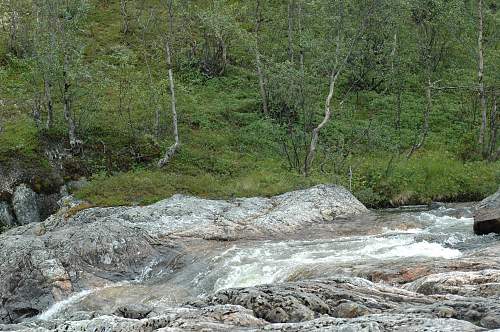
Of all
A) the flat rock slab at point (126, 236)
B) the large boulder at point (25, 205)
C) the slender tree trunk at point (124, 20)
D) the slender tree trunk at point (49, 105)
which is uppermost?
the slender tree trunk at point (124, 20)

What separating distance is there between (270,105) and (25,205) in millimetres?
17489

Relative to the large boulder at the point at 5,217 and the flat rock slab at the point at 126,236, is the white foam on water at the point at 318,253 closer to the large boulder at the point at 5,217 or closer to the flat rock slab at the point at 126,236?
the flat rock slab at the point at 126,236

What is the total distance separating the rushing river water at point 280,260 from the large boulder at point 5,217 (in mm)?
9596

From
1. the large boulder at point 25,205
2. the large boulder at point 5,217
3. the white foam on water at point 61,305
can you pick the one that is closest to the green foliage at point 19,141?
the large boulder at point 25,205

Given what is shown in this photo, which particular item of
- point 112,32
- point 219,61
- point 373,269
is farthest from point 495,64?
point 112,32

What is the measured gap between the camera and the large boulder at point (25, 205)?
25.0 metres

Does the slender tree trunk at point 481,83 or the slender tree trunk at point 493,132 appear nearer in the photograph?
the slender tree trunk at point 493,132

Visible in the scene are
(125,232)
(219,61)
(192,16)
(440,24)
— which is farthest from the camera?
(192,16)

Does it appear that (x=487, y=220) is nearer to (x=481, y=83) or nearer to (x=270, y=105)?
(x=481, y=83)

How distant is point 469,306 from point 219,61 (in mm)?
36150

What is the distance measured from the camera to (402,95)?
4028 cm

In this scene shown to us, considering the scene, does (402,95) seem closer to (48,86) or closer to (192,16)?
(192,16)

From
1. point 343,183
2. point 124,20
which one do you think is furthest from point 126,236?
point 124,20

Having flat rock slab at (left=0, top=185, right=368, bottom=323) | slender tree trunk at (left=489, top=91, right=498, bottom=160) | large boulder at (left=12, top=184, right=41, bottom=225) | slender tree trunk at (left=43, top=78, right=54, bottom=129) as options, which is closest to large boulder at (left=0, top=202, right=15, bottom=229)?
large boulder at (left=12, top=184, right=41, bottom=225)
